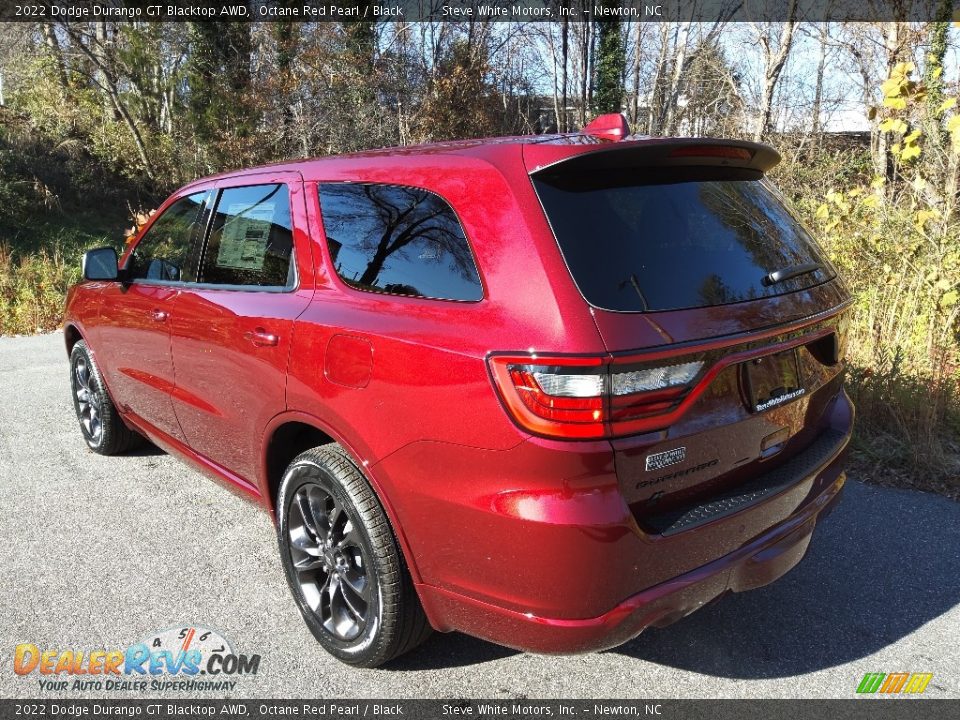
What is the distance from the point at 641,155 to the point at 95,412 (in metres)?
3.98

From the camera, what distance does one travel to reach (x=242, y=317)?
9.77 feet

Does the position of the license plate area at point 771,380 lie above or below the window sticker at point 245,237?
below

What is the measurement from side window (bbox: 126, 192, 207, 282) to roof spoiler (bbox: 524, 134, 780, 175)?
200 cm

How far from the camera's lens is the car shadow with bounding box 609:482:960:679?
2674 mm

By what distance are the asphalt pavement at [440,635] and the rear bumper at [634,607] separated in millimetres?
442

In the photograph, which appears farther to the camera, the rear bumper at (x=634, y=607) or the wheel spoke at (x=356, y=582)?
the wheel spoke at (x=356, y=582)

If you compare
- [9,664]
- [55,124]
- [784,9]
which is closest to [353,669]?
[9,664]

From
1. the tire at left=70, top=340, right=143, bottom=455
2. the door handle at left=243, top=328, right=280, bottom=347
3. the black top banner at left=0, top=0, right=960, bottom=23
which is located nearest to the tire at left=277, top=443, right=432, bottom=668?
the door handle at left=243, top=328, right=280, bottom=347

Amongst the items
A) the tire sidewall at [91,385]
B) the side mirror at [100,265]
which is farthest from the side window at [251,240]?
the tire sidewall at [91,385]

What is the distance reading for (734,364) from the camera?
215 cm

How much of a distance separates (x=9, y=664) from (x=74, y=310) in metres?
2.72

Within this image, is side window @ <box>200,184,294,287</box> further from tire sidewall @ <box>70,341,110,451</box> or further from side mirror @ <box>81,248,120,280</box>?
tire sidewall @ <box>70,341,110,451</box>

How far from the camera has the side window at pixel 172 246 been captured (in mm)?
3590

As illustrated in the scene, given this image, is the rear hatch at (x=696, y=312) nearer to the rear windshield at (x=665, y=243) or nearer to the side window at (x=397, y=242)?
the rear windshield at (x=665, y=243)
